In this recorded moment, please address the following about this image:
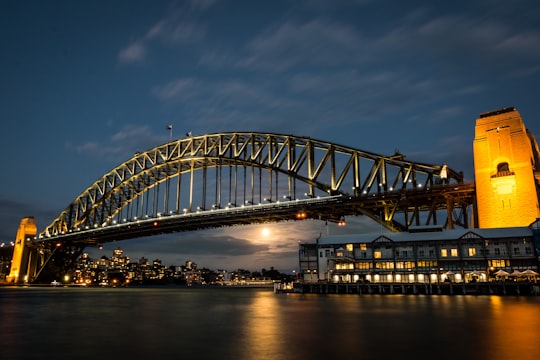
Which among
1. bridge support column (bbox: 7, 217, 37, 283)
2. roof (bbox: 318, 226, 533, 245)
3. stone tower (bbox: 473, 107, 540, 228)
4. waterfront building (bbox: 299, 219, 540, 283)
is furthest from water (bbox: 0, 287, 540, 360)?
bridge support column (bbox: 7, 217, 37, 283)

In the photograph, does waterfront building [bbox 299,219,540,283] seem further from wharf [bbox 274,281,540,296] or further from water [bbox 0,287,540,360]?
water [bbox 0,287,540,360]

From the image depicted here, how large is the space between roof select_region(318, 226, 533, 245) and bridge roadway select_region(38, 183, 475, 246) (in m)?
3.31

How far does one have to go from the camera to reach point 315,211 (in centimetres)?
8094

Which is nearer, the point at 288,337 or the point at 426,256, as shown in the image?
the point at 288,337

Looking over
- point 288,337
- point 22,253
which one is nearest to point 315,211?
point 288,337

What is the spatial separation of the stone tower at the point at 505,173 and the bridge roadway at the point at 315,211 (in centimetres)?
332

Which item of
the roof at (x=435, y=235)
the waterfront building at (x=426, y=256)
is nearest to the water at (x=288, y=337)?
the roof at (x=435, y=235)

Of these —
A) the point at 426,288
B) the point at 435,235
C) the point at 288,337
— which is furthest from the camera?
the point at 435,235

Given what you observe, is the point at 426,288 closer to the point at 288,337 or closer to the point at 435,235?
the point at 435,235

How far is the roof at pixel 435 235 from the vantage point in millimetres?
60469

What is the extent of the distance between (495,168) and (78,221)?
103 meters

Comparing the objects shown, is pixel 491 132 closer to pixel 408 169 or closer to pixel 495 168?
pixel 495 168

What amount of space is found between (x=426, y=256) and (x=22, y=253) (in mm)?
108299

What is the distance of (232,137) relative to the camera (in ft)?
324
